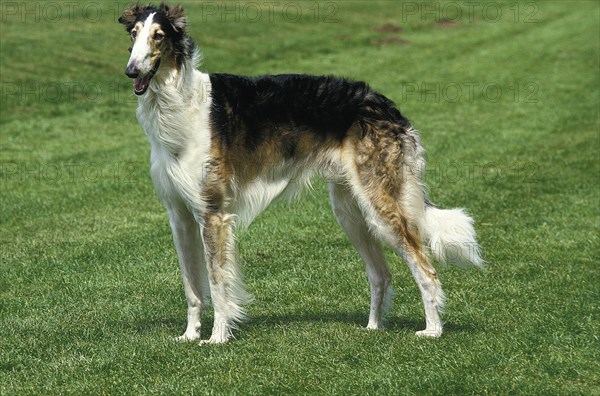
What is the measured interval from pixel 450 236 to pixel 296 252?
3.19 metres

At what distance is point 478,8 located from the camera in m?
36.8

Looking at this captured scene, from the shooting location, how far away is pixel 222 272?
6855mm

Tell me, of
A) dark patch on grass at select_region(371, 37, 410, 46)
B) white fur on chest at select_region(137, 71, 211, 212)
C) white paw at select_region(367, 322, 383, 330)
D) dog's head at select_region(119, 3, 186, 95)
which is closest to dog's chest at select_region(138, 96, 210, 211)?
white fur on chest at select_region(137, 71, 211, 212)

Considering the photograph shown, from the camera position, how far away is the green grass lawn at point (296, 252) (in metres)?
6.15

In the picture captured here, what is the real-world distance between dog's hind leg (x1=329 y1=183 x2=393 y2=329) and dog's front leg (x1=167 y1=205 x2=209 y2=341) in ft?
3.61

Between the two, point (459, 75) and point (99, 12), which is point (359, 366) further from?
point (99, 12)

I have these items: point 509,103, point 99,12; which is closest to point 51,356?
point 509,103

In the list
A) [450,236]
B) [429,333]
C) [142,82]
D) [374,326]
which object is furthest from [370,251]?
[142,82]

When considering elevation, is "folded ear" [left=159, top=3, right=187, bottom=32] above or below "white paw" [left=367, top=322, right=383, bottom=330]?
above

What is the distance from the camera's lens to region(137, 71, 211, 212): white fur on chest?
6688 mm

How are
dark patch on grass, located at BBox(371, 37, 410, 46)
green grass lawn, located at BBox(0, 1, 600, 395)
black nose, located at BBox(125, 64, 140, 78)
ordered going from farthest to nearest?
dark patch on grass, located at BBox(371, 37, 410, 46)
black nose, located at BBox(125, 64, 140, 78)
green grass lawn, located at BBox(0, 1, 600, 395)

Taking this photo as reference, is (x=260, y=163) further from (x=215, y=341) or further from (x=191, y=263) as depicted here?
(x=215, y=341)

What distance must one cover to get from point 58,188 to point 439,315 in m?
8.08

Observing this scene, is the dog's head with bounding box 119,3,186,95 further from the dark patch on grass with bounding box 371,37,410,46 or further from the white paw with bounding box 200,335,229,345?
the dark patch on grass with bounding box 371,37,410,46
